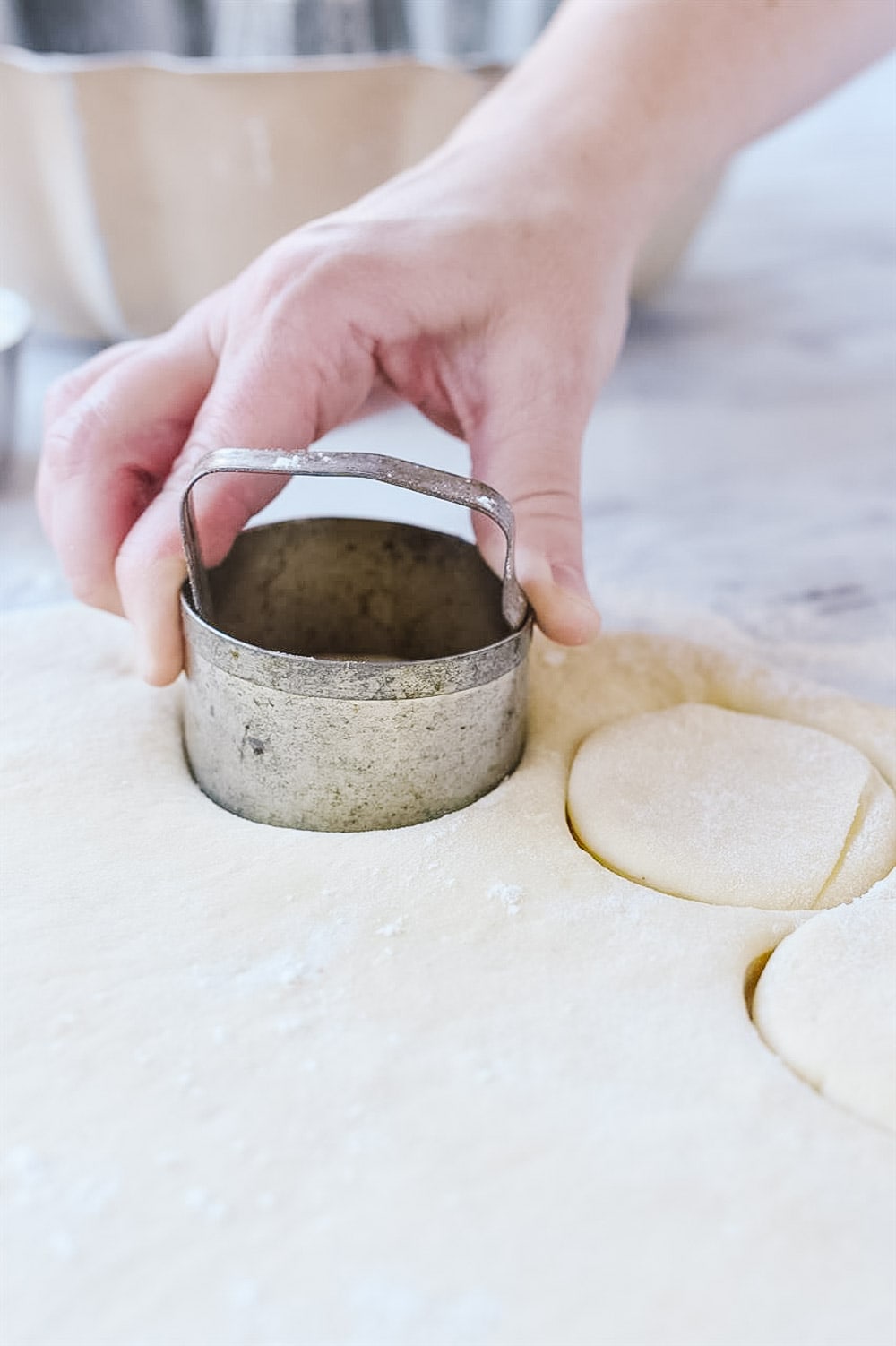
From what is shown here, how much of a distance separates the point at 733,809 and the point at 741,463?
2.87ft

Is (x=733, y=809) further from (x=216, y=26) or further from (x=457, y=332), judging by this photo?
(x=216, y=26)

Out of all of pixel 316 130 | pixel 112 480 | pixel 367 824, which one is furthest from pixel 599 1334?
pixel 316 130

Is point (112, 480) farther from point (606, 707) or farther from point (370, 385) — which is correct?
point (606, 707)

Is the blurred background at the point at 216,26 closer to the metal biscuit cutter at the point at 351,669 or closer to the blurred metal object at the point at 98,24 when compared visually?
the blurred metal object at the point at 98,24

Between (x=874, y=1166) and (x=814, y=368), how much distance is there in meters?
1.56

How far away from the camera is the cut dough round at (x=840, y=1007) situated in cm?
75

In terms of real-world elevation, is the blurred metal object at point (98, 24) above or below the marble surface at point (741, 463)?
above

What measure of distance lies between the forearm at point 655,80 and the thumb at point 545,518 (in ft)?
1.02

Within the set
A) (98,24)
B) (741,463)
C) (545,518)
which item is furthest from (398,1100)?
(98,24)

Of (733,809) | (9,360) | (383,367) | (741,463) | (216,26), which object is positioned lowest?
(741,463)

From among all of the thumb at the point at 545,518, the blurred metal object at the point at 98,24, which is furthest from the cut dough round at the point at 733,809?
the blurred metal object at the point at 98,24

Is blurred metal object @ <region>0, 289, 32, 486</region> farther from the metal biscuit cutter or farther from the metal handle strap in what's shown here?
the metal handle strap

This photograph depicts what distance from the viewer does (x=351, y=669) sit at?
0.87m

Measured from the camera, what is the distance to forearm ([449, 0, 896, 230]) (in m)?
1.26
